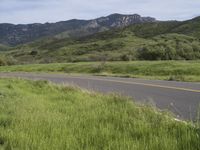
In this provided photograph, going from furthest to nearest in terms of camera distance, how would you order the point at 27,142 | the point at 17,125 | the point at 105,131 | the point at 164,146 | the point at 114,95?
the point at 114,95, the point at 17,125, the point at 105,131, the point at 27,142, the point at 164,146

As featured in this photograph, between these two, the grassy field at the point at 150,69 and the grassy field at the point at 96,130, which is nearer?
the grassy field at the point at 96,130

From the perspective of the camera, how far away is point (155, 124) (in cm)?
782

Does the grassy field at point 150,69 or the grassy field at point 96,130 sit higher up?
the grassy field at point 96,130

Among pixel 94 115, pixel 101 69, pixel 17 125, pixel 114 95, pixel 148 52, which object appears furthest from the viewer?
pixel 148 52

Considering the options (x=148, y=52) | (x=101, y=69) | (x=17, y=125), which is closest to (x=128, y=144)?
(x=17, y=125)

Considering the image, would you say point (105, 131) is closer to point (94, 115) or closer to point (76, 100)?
point (94, 115)

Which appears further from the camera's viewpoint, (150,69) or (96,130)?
(150,69)

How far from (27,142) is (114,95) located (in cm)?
598

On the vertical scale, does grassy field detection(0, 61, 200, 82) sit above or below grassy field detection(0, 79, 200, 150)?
below

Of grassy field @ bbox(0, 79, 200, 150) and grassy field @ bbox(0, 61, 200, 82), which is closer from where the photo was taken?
grassy field @ bbox(0, 79, 200, 150)

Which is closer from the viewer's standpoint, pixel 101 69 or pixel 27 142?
pixel 27 142

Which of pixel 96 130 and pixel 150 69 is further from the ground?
pixel 96 130

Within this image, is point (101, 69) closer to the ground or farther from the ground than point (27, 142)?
closer to the ground

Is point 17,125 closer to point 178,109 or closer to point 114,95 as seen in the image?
point 114,95
